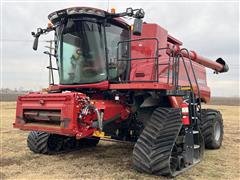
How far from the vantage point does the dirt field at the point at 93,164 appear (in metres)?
6.50

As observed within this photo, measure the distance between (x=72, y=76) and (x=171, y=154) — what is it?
275 cm

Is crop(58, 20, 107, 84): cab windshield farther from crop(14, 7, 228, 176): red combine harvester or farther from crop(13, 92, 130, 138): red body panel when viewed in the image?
crop(13, 92, 130, 138): red body panel

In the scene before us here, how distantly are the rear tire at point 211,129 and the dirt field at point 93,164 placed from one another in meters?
0.26

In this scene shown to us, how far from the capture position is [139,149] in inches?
255

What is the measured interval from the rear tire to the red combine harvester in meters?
1.80

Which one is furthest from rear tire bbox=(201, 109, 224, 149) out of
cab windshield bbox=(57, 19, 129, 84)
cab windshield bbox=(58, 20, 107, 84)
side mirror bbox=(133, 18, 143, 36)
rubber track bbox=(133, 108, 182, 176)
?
side mirror bbox=(133, 18, 143, 36)

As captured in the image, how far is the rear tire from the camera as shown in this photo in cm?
983

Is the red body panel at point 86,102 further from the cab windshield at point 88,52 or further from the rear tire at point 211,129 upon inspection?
the rear tire at point 211,129

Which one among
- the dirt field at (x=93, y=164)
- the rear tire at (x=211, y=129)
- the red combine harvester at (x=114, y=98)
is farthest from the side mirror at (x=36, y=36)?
the rear tire at (x=211, y=129)

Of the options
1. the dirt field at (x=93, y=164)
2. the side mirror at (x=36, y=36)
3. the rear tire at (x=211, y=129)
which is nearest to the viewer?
the dirt field at (x=93, y=164)

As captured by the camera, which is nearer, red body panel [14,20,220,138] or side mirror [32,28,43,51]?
red body panel [14,20,220,138]

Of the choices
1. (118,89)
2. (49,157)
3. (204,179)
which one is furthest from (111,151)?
(204,179)

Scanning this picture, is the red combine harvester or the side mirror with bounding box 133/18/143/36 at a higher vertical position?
the side mirror with bounding box 133/18/143/36

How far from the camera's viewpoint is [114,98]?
765 centimetres
